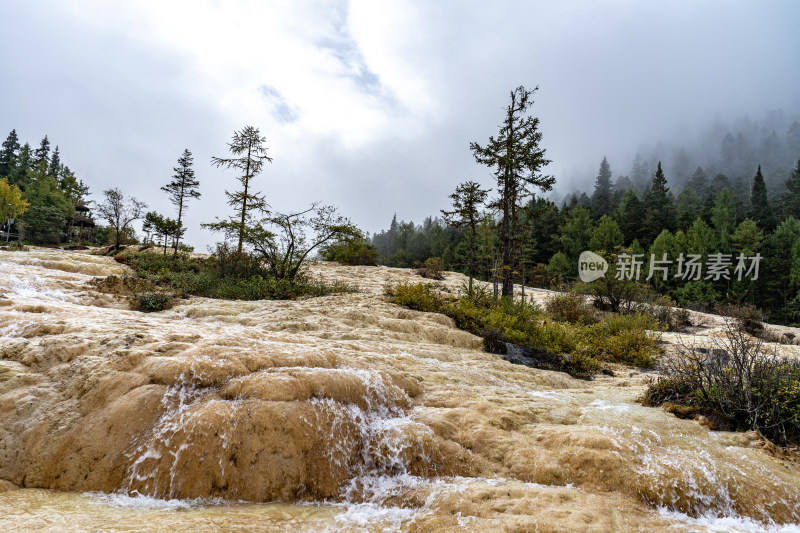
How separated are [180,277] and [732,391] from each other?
14671 millimetres

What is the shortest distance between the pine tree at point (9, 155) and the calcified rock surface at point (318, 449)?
234 feet

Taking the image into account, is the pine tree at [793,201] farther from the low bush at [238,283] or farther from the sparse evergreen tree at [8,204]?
the sparse evergreen tree at [8,204]

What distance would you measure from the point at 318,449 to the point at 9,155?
80.1 metres

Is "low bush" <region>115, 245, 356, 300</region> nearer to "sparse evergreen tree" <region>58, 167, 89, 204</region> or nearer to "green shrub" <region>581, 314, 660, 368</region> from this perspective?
"green shrub" <region>581, 314, 660, 368</region>

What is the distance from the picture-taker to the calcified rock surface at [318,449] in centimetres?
262

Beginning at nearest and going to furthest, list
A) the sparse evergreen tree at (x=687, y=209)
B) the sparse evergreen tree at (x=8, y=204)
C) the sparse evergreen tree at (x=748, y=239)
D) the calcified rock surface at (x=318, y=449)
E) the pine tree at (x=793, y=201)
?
1. the calcified rock surface at (x=318, y=449)
2. the sparse evergreen tree at (x=748, y=239)
3. the sparse evergreen tree at (x=8, y=204)
4. the sparse evergreen tree at (x=687, y=209)
5. the pine tree at (x=793, y=201)

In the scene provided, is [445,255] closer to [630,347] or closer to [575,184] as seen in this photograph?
[630,347]

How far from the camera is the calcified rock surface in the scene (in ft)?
8.58

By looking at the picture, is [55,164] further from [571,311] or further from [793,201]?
[793,201]

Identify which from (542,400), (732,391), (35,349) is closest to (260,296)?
(35,349)

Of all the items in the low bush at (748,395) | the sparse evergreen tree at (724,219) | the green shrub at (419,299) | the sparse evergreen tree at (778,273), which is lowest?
the low bush at (748,395)

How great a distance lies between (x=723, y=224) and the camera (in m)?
39.4

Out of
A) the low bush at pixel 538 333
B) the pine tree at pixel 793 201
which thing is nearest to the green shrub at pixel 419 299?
the low bush at pixel 538 333

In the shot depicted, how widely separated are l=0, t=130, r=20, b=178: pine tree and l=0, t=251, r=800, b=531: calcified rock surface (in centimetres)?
7134
